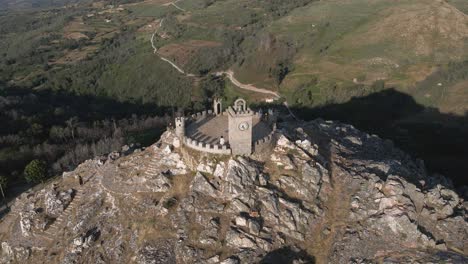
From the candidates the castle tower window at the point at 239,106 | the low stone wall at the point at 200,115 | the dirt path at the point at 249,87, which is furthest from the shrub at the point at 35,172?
the dirt path at the point at 249,87

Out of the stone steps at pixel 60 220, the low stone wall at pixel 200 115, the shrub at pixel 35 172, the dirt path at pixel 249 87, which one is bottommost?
the dirt path at pixel 249 87

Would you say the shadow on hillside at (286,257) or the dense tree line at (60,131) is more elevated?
the shadow on hillside at (286,257)

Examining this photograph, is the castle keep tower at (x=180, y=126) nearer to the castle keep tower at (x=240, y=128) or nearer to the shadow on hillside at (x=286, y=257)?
the castle keep tower at (x=240, y=128)

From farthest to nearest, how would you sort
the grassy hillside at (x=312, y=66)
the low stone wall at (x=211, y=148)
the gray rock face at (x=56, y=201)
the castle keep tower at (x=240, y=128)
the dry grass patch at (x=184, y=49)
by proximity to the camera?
1. the dry grass patch at (x=184, y=49)
2. the grassy hillside at (x=312, y=66)
3. the gray rock face at (x=56, y=201)
4. the low stone wall at (x=211, y=148)
5. the castle keep tower at (x=240, y=128)

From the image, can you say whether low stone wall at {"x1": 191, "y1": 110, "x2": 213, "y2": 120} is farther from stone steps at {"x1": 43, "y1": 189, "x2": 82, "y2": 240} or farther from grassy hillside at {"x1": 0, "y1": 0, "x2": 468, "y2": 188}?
grassy hillside at {"x1": 0, "y1": 0, "x2": 468, "y2": 188}

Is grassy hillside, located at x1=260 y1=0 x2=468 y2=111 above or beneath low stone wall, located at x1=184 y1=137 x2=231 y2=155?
beneath

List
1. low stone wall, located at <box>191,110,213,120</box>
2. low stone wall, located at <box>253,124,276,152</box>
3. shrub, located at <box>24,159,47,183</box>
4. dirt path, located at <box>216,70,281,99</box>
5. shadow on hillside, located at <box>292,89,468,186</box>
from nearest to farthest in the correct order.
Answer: low stone wall, located at <box>253,124,276,152</box>
low stone wall, located at <box>191,110,213,120</box>
shrub, located at <box>24,159,47,183</box>
shadow on hillside, located at <box>292,89,468,186</box>
dirt path, located at <box>216,70,281,99</box>

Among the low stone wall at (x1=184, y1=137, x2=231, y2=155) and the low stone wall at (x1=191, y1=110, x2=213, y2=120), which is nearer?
the low stone wall at (x1=184, y1=137, x2=231, y2=155)

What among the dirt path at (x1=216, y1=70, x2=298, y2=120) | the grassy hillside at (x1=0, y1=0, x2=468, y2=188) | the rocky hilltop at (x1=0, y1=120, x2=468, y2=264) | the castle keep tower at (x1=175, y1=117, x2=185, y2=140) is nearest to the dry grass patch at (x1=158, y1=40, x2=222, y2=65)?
the grassy hillside at (x1=0, y1=0, x2=468, y2=188)
